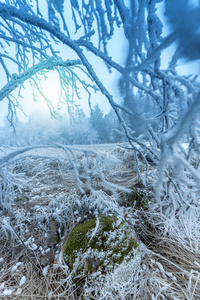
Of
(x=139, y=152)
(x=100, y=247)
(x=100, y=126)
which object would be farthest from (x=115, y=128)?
(x=100, y=126)

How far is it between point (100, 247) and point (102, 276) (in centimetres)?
16

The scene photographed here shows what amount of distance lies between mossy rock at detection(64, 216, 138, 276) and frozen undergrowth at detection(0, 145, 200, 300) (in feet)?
0.18

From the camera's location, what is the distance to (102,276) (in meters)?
0.87

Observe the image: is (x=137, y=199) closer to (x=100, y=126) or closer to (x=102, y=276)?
(x=102, y=276)

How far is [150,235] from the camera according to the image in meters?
1.24

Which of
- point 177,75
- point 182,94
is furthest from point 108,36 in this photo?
point 182,94

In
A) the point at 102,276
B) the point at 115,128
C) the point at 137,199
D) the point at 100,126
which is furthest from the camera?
the point at 100,126

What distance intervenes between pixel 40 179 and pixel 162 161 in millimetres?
2654

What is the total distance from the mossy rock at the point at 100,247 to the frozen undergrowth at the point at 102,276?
56mm

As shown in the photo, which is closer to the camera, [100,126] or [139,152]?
[139,152]

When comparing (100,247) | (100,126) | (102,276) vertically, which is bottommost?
(102,276)

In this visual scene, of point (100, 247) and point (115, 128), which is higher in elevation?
point (115, 128)

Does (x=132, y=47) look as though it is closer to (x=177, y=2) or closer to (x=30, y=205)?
(x=177, y=2)

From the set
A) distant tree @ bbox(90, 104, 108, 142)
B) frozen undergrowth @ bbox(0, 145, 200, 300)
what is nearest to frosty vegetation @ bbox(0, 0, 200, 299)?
frozen undergrowth @ bbox(0, 145, 200, 300)
